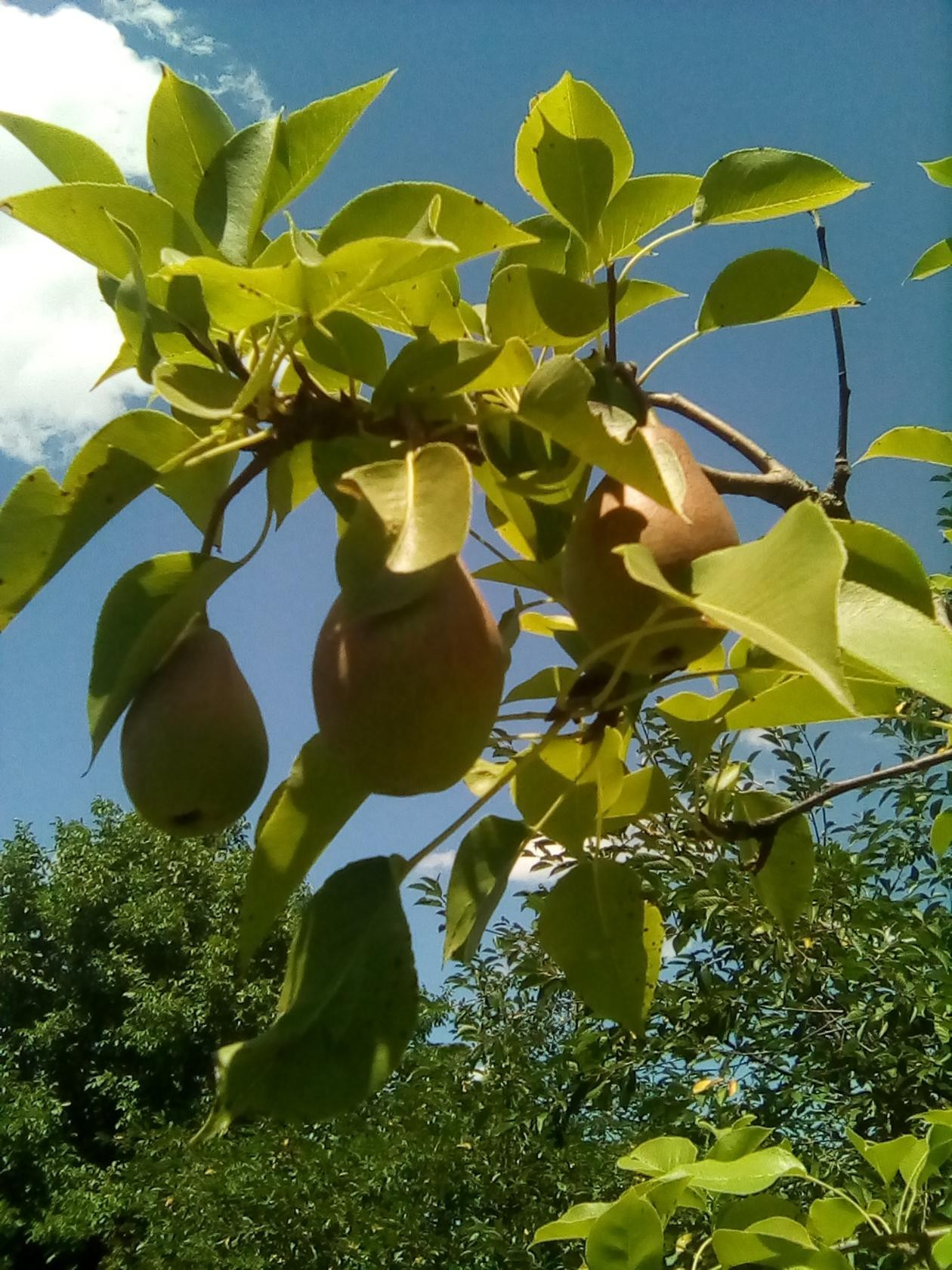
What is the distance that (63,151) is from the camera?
2.15 ft

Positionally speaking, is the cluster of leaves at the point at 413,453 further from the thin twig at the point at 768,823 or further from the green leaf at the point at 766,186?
the thin twig at the point at 768,823

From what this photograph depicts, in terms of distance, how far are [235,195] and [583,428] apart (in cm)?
27

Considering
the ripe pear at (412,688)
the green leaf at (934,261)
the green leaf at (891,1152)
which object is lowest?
the green leaf at (891,1152)

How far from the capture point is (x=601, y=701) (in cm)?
56

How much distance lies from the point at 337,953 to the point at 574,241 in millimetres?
424

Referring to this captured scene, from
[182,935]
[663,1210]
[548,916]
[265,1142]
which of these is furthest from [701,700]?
[182,935]

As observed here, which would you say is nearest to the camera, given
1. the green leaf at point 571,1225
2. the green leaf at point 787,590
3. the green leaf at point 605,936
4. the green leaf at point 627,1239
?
the green leaf at point 787,590

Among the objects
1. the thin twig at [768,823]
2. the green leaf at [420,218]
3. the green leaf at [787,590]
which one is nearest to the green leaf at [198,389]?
the green leaf at [420,218]

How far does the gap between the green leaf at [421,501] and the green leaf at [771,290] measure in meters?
0.26

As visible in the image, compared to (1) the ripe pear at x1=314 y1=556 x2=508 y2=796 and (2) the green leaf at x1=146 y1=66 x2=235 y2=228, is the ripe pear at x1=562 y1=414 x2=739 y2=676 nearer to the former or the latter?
(1) the ripe pear at x1=314 y1=556 x2=508 y2=796

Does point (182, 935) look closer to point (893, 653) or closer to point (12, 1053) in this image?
point (12, 1053)

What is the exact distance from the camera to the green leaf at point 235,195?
0.60m

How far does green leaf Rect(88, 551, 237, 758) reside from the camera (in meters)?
0.56

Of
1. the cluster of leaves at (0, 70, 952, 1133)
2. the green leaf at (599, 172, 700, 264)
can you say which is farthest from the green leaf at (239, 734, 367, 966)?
the green leaf at (599, 172, 700, 264)
